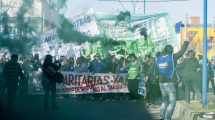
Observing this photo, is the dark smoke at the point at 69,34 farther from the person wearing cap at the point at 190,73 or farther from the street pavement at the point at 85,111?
the person wearing cap at the point at 190,73

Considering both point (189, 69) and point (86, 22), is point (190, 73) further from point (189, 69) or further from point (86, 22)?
point (86, 22)

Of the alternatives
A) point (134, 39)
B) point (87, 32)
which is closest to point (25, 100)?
point (87, 32)

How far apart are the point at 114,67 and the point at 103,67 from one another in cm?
44

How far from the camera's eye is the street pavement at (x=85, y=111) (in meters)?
11.9

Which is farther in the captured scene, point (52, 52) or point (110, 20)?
point (52, 52)

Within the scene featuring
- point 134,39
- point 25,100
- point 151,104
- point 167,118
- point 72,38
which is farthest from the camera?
point 134,39

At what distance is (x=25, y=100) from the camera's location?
16.4 m

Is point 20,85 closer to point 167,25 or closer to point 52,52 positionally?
point 52,52

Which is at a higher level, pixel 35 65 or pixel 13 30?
pixel 13 30

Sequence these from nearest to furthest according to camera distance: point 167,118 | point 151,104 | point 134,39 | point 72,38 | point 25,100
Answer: point 167,118 → point 151,104 → point 25,100 → point 72,38 → point 134,39

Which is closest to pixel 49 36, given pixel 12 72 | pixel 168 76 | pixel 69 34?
pixel 69 34

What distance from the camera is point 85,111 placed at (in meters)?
13.2

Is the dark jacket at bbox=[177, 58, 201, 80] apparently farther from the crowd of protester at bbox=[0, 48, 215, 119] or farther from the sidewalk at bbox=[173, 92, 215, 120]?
the sidewalk at bbox=[173, 92, 215, 120]

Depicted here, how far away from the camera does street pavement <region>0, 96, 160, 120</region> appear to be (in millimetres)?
11883
